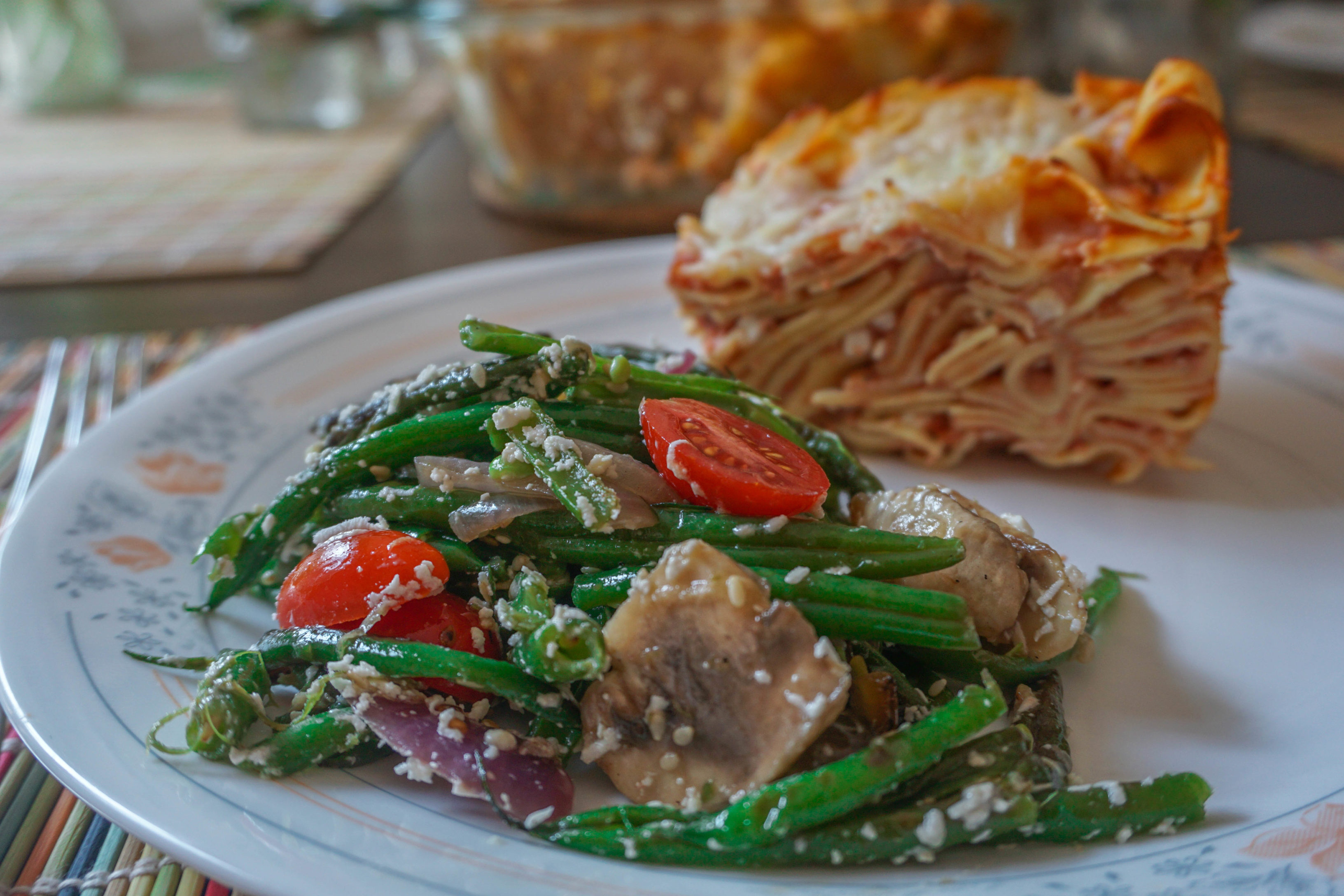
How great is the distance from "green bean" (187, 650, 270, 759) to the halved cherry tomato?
706 millimetres

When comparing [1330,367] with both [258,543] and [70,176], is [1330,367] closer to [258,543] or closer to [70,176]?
[258,543]

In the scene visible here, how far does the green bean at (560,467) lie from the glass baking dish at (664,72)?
2.54 m

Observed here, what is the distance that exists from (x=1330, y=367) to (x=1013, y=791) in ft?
6.52

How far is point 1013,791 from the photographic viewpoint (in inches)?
54.4

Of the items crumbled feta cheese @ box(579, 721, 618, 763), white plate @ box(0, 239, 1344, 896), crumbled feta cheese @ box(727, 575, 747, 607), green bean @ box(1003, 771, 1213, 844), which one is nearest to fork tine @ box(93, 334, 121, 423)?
white plate @ box(0, 239, 1344, 896)

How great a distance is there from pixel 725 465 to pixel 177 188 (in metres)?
4.46

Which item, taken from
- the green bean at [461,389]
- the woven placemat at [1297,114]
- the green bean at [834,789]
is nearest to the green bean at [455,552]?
the green bean at [461,389]

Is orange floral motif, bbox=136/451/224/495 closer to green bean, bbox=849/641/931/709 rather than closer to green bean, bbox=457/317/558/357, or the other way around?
green bean, bbox=457/317/558/357

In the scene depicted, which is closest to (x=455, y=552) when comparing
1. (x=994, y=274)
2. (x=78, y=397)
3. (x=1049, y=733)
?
(x=1049, y=733)

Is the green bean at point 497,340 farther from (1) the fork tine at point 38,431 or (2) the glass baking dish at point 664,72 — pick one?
(2) the glass baking dish at point 664,72

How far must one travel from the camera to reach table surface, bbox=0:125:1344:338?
3.71 metres

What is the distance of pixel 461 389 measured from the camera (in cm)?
189

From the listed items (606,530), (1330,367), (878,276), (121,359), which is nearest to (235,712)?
(606,530)

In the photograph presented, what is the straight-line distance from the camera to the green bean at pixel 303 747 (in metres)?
1.49
